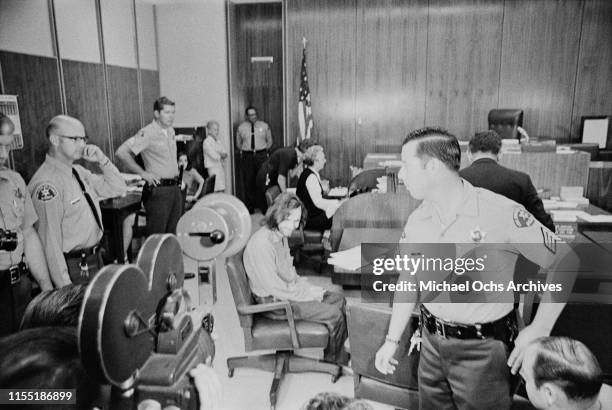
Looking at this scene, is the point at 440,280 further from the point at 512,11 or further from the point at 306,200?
the point at 512,11

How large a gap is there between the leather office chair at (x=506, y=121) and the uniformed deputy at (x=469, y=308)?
16.2 ft

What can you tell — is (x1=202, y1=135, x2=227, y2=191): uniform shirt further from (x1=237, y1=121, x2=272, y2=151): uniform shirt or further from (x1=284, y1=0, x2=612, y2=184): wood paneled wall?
(x1=284, y1=0, x2=612, y2=184): wood paneled wall

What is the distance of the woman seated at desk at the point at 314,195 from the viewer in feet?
13.9

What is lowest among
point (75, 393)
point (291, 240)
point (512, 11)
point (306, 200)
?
point (291, 240)

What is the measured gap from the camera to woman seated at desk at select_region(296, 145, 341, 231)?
4.23 m

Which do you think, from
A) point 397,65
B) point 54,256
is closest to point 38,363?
point 54,256

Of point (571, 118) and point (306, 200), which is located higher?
point (571, 118)

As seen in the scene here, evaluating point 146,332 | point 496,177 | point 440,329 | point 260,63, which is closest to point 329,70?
point 260,63

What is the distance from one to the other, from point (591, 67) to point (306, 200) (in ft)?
16.2

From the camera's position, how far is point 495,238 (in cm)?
160

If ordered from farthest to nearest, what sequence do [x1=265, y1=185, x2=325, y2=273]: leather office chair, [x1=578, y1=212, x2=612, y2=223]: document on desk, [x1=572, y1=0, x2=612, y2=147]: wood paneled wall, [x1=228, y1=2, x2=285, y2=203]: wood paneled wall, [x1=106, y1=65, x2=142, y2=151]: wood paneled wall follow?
1. [x1=228, y1=2, x2=285, y2=203]: wood paneled wall
2. [x1=572, y1=0, x2=612, y2=147]: wood paneled wall
3. [x1=106, y1=65, x2=142, y2=151]: wood paneled wall
4. [x1=265, y1=185, x2=325, y2=273]: leather office chair
5. [x1=578, y1=212, x2=612, y2=223]: document on desk

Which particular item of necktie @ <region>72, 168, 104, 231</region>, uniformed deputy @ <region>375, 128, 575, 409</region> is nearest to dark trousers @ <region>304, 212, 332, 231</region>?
necktie @ <region>72, 168, 104, 231</region>

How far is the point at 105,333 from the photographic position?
2.50ft

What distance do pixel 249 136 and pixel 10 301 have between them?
521 cm
